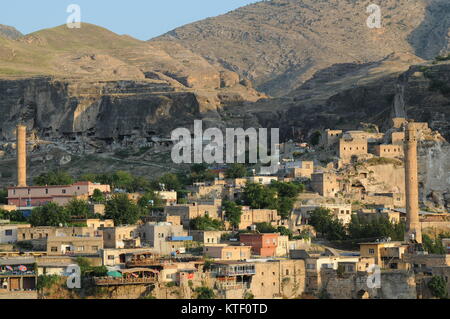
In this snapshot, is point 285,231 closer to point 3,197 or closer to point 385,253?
point 385,253

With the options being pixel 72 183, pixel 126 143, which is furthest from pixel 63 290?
pixel 126 143

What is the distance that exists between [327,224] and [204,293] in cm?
1678

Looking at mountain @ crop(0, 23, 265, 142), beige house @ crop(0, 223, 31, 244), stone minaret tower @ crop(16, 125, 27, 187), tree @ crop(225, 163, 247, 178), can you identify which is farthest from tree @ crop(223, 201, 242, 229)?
mountain @ crop(0, 23, 265, 142)

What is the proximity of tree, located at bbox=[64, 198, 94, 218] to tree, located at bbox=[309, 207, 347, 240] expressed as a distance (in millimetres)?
11466

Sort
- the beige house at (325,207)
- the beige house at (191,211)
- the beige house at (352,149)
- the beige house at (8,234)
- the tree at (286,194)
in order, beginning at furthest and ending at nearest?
the beige house at (352,149) → the tree at (286,194) → the beige house at (325,207) → the beige house at (191,211) → the beige house at (8,234)

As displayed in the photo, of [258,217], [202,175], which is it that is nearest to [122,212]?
[258,217]

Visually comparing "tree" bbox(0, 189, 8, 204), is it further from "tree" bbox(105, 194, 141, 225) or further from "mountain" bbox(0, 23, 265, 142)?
"mountain" bbox(0, 23, 265, 142)

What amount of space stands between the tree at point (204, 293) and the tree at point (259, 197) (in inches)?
721

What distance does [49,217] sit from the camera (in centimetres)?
7744

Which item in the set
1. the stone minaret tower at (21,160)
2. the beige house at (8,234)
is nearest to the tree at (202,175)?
the stone minaret tower at (21,160)

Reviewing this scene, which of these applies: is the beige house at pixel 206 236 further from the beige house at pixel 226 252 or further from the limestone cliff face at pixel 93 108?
the limestone cliff face at pixel 93 108

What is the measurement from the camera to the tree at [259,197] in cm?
8388

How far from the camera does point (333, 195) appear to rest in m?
88.9
